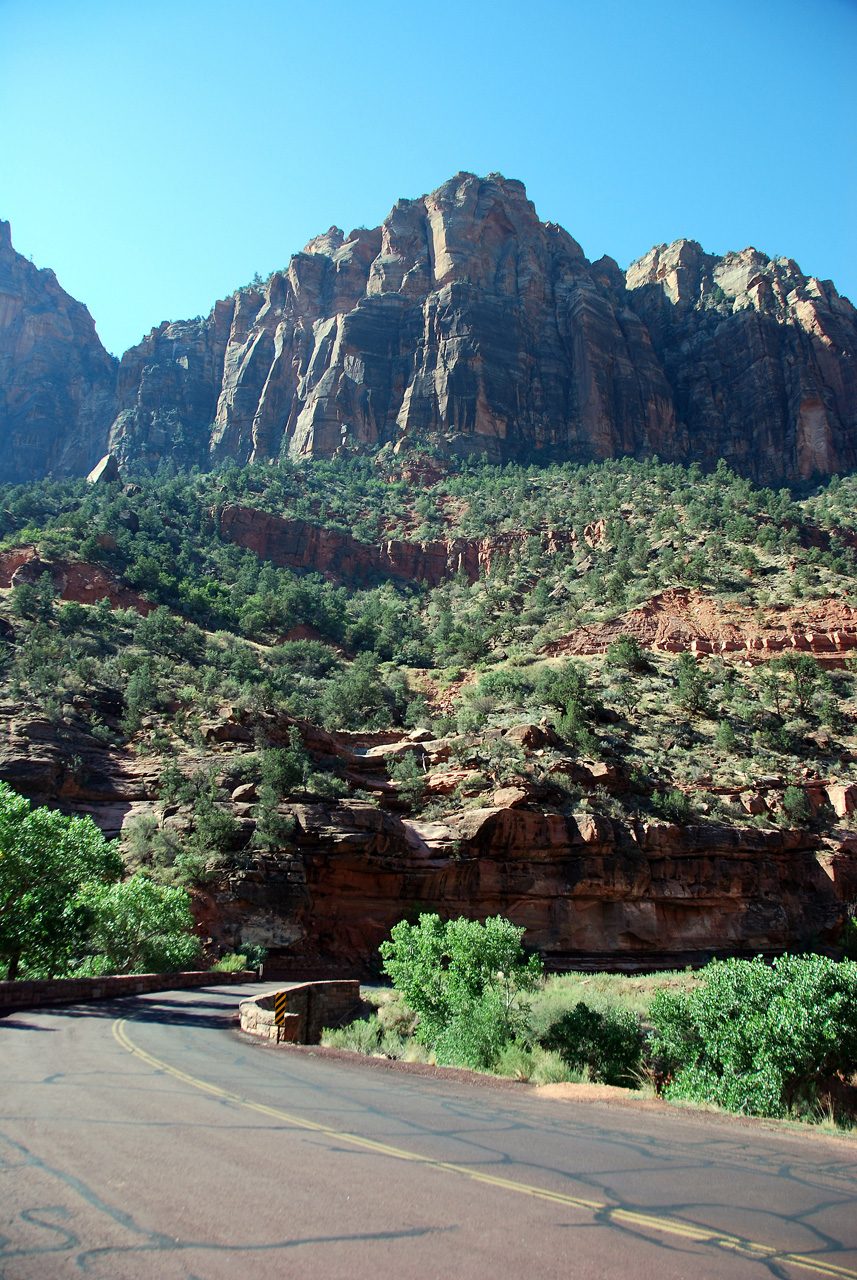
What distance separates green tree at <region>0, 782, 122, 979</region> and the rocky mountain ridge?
79.3 meters

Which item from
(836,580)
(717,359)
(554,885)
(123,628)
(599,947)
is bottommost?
(599,947)

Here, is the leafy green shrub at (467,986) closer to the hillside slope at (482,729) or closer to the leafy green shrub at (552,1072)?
the leafy green shrub at (552,1072)

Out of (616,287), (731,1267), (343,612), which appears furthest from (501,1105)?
(616,287)

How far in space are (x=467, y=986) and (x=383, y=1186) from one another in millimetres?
9500

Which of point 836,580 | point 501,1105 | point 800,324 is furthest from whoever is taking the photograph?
point 800,324

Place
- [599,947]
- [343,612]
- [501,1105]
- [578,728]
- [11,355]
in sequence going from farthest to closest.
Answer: [11,355], [343,612], [578,728], [599,947], [501,1105]

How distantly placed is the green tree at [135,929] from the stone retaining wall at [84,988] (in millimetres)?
1636

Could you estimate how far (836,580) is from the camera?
46.3 meters

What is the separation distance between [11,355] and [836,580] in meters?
148

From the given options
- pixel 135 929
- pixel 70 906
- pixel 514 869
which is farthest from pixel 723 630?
pixel 70 906

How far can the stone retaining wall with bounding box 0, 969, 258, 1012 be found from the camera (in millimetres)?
14729

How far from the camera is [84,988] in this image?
1636 cm

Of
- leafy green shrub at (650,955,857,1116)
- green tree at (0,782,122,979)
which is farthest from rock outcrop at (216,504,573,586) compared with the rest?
leafy green shrub at (650,955,857,1116)

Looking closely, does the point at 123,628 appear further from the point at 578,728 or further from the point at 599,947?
the point at 599,947
